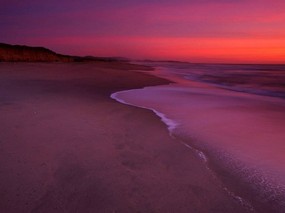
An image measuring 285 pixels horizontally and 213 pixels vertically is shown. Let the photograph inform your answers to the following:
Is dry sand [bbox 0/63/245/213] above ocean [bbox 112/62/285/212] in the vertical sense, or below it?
above

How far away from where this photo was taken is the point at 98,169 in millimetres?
3521

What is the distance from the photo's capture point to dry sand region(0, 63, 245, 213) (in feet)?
9.07

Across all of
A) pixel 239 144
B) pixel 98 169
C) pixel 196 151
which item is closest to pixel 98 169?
pixel 98 169

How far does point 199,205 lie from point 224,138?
2.49m

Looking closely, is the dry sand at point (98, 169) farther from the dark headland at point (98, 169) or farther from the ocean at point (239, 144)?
the ocean at point (239, 144)

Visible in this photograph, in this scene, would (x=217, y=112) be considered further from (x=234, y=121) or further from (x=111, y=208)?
(x=111, y=208)

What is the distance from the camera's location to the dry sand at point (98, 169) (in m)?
2.77

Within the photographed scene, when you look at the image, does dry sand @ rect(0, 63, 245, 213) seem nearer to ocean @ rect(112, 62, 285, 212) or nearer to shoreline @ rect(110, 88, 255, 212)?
shoreline @ rect(110, 88, 255, 212)

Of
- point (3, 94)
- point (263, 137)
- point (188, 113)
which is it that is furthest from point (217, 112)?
point (3, 94)

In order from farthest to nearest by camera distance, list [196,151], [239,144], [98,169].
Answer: [239,144]
[196,151]
[98,169]

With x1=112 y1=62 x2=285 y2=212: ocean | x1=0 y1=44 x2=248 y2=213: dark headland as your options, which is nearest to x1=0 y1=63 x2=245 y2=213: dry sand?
x1=0 y1=44 x2=248 y2=213: dark headland

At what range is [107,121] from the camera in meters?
5.90

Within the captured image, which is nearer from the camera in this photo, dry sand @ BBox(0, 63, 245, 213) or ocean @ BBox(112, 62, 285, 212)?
dry sand @ BBox(0, 63, 245, 213)

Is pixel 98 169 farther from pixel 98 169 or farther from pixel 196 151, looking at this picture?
pixel 196 151
